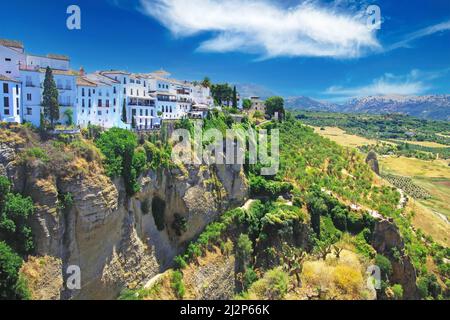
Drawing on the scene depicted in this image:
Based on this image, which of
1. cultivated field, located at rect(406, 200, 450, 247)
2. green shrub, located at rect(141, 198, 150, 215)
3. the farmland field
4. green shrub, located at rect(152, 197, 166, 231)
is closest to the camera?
green shrub, located at rect(141, 198, 150, 215)

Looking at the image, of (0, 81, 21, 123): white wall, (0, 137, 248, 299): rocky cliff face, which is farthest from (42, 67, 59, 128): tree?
(0, 137, 248, 299): rocky cliff face

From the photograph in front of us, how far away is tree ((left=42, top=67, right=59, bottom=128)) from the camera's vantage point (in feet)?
113

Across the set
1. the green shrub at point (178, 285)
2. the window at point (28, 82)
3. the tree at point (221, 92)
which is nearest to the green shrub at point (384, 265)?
the green shrub at point (178, 285)

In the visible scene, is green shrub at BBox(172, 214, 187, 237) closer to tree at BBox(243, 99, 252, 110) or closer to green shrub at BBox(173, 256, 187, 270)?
green shrub at BBox(173, 256, 187, 270)

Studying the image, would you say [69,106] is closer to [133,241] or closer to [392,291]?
[133,241]

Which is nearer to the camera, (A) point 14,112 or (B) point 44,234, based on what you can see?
(B) point 44,234

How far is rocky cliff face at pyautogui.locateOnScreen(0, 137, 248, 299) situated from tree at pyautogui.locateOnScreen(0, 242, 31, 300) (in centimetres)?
227

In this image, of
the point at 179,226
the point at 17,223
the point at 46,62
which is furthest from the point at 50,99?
the point at 179,226

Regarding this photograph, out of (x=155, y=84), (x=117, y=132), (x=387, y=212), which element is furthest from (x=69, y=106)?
(x=387, y=212)

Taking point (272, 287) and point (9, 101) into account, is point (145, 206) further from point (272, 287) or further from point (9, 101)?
point (9, 101)

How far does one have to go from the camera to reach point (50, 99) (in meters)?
34.5

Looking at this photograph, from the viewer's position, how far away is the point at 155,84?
188ft

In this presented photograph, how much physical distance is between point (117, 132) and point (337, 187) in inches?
1410

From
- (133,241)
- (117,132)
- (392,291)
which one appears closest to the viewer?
(133,241)
